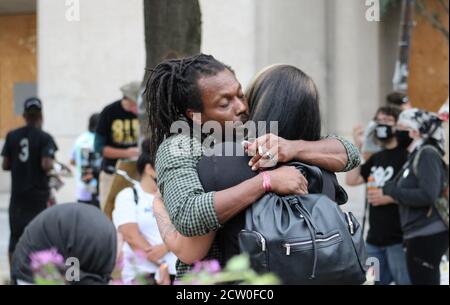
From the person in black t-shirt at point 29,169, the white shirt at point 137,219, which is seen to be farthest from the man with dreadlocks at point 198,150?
the person in black t-shirt at point 29,169

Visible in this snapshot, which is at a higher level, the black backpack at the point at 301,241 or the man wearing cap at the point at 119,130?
the black backpack at the point at 301,241

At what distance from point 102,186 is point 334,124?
587 cm

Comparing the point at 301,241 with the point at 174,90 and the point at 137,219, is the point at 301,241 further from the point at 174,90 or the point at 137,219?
the point at 137,219

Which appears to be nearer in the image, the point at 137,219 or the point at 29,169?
the point at 137,219

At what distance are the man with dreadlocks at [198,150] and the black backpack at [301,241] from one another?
0.15ft

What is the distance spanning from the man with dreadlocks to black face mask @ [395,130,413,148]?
3633mm

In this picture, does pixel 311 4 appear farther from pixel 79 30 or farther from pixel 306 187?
pixel 306 187

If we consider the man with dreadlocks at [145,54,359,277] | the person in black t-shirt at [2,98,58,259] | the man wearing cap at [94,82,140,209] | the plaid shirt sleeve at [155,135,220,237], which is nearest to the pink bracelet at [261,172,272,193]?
the man with dreadlocks at [145,54,359,277]

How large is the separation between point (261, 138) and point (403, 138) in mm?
4044

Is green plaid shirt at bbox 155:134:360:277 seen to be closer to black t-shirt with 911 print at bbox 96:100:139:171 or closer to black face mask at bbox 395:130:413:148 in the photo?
black face mask at bbox 395:130:413:148

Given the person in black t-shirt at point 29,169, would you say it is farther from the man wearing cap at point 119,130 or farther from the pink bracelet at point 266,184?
the pink bracelet at point 266,184

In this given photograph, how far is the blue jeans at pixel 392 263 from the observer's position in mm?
5755

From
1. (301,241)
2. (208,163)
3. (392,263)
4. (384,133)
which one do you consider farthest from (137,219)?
(301,241)

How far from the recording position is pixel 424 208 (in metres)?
5.68
